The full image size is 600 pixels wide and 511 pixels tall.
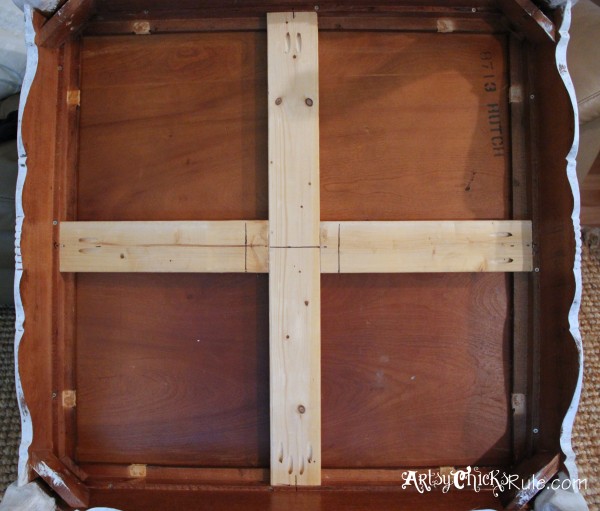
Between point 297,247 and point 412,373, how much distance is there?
0.34 metres

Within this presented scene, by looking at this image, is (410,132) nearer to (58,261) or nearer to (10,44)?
(58,261)

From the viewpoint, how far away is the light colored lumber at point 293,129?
0.93 metres

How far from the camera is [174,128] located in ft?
3.22

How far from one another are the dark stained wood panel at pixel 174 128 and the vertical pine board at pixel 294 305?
0.05 m

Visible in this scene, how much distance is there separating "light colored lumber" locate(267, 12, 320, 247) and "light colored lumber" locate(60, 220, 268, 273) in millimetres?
56

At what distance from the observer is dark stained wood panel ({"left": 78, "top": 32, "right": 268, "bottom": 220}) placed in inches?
38.2

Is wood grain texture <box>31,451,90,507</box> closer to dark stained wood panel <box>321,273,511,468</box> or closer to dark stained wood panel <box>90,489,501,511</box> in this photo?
dark stained wood panel <box>90,489,501,511</box>

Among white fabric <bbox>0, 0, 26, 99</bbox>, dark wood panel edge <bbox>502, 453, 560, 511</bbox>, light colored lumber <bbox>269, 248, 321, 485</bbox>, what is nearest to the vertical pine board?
light colored lumber <bbox>269, 248, 321, 485</bbox>

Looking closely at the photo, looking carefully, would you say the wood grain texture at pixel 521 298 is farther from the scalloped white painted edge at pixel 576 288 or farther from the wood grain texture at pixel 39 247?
the wood grain texture at pixel 39 247

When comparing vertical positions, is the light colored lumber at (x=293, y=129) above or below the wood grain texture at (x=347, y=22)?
below

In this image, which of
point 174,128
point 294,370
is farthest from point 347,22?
point 294,370

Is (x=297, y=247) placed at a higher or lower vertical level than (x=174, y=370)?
higher

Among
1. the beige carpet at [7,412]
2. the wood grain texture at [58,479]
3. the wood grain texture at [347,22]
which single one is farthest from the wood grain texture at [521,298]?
the beige carpet at [7,412]

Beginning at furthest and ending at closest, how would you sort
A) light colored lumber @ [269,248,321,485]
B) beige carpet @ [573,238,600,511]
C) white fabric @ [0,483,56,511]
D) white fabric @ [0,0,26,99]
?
white fabric @ [0,0,26,99] → beige carpet @ [573,238,600,511] → light colored lumber @ [269,248,321,485] → white fabric @ [0,483,56,511]
